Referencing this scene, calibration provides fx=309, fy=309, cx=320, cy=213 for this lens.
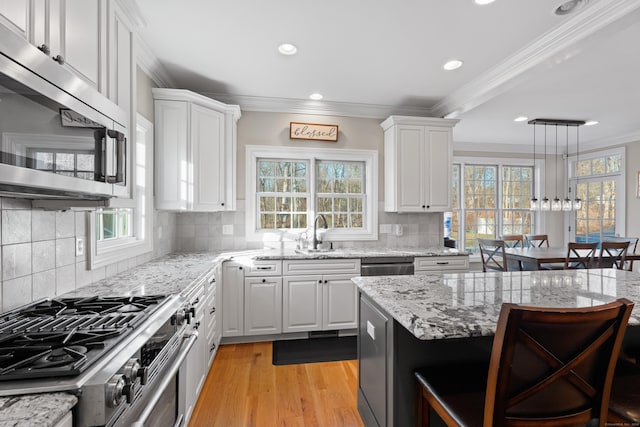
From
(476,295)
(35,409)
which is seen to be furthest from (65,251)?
(476,295)

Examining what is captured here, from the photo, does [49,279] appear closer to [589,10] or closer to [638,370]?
[638,370]

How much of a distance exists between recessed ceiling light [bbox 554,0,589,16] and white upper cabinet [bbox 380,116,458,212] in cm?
169

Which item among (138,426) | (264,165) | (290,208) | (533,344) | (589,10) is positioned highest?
(589,10)

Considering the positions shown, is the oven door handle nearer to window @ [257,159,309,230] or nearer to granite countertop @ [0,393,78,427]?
granite countertop @ [0,393,78,427]

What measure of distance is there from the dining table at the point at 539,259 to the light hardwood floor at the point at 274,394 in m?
2.60

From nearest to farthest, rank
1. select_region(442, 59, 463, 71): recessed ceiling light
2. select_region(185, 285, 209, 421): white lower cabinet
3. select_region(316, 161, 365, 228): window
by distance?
select_region(185, 285, 209, 421): white lower cabinet → select_region(442, 59, 463, 71): recessed ceiling light → select_region(316, 161, 365, 228): window

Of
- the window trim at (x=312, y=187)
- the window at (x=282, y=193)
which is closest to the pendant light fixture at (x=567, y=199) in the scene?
the window trim at (x=312, y=187)

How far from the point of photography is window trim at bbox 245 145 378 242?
144 inches

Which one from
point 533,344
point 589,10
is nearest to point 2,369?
point 533,344

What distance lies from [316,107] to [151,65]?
1765 millimetres

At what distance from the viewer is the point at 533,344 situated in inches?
36.0

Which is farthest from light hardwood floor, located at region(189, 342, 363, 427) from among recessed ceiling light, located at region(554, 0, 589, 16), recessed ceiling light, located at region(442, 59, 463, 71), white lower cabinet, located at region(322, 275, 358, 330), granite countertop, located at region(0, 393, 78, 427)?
recessed ceiling light, located at region(554, 0, 589, 16)

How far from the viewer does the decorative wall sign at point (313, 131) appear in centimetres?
371

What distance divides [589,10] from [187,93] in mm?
3112
